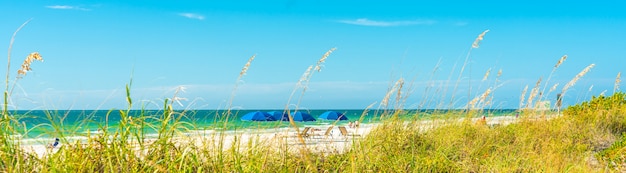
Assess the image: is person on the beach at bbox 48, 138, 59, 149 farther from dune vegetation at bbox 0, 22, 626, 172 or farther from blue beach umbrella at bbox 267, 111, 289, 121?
blue beach umbrella at bbox 267, 111, 289, 121

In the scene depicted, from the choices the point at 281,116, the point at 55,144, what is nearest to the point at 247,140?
the point at 281,116

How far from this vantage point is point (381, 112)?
570 centimetres

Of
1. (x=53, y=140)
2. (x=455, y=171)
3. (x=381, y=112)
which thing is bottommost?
(x=455, y=171)

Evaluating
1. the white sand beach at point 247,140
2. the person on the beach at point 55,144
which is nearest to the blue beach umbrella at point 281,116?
the white sand beach at point 247,140

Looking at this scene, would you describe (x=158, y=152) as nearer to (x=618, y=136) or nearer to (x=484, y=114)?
(x=484, y=114)

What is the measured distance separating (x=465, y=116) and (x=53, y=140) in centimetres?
460

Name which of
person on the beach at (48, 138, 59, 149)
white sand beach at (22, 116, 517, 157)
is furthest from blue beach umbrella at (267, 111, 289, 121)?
person on the beach at (48, 138, 59, 149)

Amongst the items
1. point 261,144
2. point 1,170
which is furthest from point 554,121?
point 1,170

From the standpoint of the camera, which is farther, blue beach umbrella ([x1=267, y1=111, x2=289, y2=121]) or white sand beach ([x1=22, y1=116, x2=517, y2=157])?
blue beach umbrella ([x1=267, y1=111, x2=289, y2=121])

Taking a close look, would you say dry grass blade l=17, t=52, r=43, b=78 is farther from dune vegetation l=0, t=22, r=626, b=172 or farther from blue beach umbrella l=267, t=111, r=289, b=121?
blue beach umbrella l=267, t=111, r=289, b=121

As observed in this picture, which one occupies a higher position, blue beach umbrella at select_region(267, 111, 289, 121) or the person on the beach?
blue beach umbrella at select_region(267, 111, 289, 121)

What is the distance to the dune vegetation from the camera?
10.8ft

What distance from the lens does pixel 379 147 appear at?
487 cm

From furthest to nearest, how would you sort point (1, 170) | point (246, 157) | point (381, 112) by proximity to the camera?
point (381, 112)
point (246, 157)
point (1, 170)
